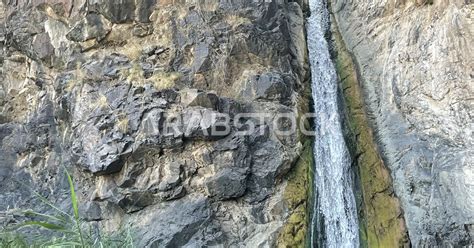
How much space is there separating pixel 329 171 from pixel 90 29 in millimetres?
7203

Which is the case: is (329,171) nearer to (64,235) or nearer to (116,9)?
(116,9)

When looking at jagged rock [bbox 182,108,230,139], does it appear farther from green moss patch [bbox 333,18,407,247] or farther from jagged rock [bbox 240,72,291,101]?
green moss patch [bbox 333,18,407,247]

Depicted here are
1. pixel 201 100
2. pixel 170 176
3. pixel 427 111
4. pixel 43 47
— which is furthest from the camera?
pixel 43 47

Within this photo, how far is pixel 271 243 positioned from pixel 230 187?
147 centimetres

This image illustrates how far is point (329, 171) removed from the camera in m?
10.9

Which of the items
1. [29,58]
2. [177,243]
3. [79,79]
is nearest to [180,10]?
[79,79]

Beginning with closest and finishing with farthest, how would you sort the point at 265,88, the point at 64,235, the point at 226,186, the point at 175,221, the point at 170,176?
the point at 64,235, the point at 175,221, the point at 226,186, the point at 170,176, the point at 265,88

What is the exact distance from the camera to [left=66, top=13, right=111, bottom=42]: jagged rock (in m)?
12.0

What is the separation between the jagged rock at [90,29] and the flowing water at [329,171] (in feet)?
19.1

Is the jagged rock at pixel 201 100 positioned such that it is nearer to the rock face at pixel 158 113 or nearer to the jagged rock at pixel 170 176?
the rock face at pixel 158 113

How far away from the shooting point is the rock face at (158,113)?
390 inches

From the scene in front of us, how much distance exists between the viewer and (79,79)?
11.6 m

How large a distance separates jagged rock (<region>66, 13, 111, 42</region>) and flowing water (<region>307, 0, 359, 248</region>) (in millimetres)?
5822

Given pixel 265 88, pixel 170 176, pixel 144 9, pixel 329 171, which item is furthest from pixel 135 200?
pixel 144 9
